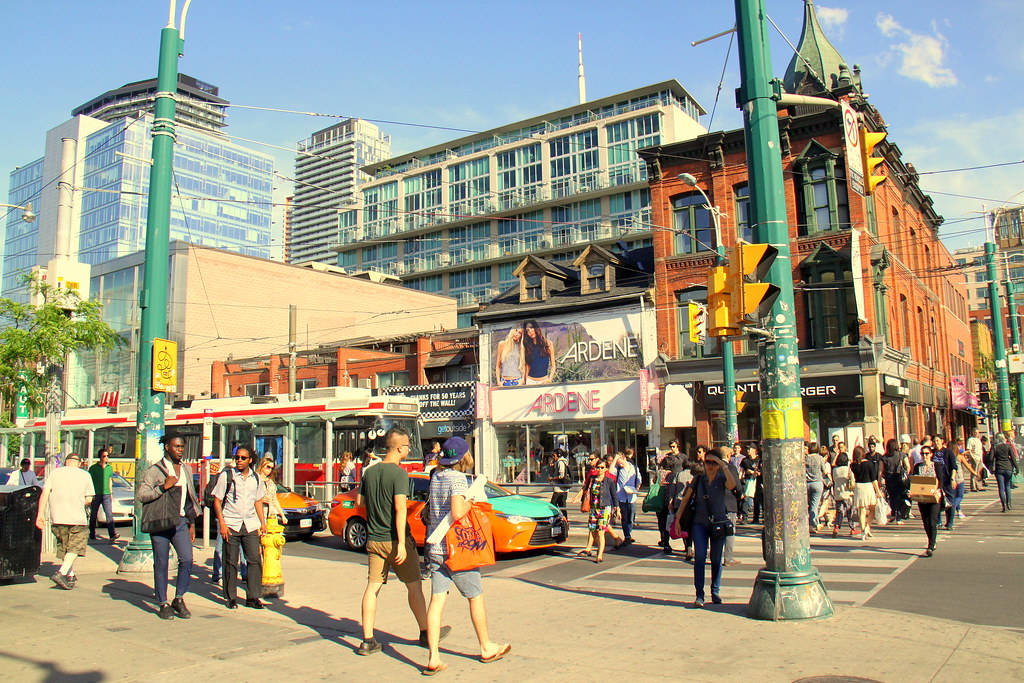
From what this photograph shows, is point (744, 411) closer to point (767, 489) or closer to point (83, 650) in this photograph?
point (767, 489)

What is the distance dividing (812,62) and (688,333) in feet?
40.9

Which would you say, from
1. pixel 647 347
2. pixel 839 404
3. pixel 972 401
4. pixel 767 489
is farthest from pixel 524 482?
pixel 767 489

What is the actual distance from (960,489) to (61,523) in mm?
16410

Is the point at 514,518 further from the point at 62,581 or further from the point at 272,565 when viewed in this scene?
the point at 62,581

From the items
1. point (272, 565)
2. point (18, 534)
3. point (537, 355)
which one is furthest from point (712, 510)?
point (537, 355)

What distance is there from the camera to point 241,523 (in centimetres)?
913

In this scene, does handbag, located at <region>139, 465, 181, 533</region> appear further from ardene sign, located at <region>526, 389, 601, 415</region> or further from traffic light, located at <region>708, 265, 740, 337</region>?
ardene sign, located at <region>526, 389, 601, 415</region>

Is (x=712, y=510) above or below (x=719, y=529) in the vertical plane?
above

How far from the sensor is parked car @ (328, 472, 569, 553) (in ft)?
43.3

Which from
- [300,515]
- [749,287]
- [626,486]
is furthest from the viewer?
[300,515]

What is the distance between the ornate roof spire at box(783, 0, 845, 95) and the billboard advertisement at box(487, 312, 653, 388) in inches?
450

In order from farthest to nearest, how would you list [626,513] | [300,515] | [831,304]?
[831,304], [300,515], [626,513]

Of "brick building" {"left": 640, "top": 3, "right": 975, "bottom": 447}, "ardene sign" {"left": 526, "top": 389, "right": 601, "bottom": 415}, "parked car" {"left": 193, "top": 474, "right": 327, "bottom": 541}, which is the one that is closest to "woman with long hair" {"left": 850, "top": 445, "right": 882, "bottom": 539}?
"parked car" {"left": 193, "top": 474, "right": 327, "bottom": 541}

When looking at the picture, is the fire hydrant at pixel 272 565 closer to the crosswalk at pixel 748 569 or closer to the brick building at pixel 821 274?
the crosswalk at pixel 748 569
